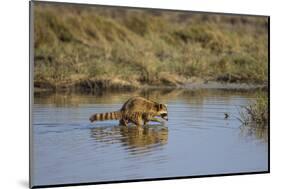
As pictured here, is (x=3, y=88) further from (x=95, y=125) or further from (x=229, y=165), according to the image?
(x=229, y=165)

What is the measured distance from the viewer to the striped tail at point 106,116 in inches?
255

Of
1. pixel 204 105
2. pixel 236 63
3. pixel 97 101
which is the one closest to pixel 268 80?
pixel 236 63

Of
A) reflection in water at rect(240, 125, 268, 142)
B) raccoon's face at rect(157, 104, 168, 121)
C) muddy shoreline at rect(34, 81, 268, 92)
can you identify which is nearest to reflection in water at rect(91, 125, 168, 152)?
raccoon's face at rect(157, 104, 168, 121)

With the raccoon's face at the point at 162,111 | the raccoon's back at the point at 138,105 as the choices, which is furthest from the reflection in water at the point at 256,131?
the raccoon's back at the point at 138,105

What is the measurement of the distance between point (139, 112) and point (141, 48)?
2.25 feet

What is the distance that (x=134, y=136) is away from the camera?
658cm

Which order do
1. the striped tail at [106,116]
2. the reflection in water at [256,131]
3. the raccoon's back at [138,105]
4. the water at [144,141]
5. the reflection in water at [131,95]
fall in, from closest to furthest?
the water at [144,141], the reflection in water at [131,95], the striped tail at [106,116], the raccoon's back at [138,105], the reflection in water at [256,131]

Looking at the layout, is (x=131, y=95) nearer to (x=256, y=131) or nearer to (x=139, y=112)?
(x=139, y=112)

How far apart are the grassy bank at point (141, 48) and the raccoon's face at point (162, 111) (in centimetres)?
27

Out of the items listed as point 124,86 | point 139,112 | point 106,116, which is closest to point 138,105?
point 139,112

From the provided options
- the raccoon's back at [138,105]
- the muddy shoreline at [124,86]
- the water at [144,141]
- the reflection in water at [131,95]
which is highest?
the muddy shoreline at [124,86]

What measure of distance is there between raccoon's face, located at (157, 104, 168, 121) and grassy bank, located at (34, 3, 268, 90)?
0.87 feet

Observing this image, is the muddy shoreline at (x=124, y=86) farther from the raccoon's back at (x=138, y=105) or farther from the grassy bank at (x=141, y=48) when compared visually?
the raccoon's back at (x=138, y=105)
